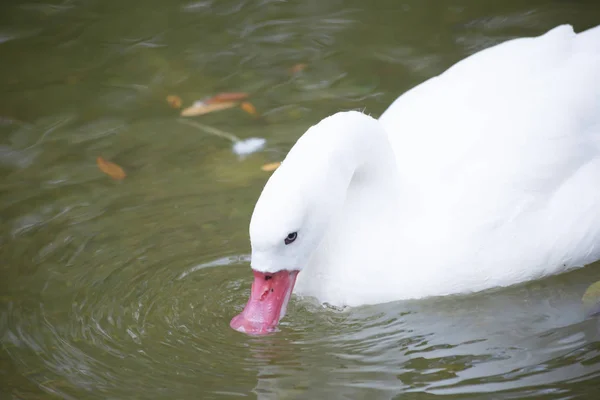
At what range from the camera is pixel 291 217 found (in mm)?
4230

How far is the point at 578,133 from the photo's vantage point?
200 inches

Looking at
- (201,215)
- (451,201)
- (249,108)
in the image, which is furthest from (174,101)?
(451,201)

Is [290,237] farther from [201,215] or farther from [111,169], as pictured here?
[111,169]

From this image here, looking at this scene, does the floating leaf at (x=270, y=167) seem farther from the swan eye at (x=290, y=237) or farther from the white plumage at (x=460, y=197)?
the swan eye at (x=290, y=237)

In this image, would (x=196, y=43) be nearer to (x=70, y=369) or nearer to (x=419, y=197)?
(x=419, y=197)

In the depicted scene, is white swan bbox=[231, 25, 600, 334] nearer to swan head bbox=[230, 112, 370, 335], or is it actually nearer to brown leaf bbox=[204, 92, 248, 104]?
swan head bbox=[230, 112, 370, 335]

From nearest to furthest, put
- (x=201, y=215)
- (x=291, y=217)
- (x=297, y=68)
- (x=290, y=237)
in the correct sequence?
(x=291, y=217), (x=290, y=237), (x=201, y=215), (x=297, y=68)

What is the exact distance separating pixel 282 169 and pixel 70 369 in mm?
1382

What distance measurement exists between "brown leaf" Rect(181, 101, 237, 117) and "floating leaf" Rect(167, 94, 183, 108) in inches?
4.2

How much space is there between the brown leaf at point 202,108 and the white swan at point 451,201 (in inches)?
86.6

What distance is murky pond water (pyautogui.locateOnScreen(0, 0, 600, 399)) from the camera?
433cm

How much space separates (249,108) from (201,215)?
1493 mm

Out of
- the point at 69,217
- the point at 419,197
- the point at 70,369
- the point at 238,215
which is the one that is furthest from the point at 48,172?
the point at 419,197

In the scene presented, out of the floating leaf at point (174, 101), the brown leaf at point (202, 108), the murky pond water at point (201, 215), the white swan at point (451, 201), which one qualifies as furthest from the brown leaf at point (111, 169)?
the white swan at point (451, 201)
